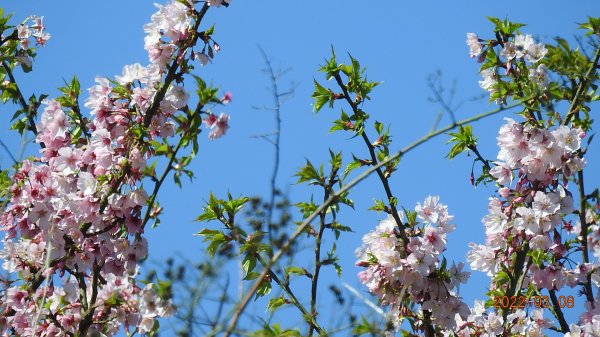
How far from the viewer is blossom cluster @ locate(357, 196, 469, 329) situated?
16.2ft

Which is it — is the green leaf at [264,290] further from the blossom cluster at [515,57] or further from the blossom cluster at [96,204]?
A: the blossom cluster at [515,57]

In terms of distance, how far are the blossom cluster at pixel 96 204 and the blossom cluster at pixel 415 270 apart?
115 cm

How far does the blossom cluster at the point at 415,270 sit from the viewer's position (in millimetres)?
4941

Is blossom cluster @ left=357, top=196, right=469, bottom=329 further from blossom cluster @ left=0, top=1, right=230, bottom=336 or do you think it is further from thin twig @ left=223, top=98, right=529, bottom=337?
thin twig @ left=223, top=98, right=529, bottom=337

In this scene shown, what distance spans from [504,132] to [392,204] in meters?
0.89

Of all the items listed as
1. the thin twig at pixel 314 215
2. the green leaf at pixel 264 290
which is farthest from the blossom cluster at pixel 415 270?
the thin twig at pixel 314 215

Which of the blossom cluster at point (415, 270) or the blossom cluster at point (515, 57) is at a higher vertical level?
the blossom cluster at point (515, 57)

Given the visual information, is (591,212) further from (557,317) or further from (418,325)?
(418,325)

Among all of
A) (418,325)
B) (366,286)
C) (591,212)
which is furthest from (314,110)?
(591,212)

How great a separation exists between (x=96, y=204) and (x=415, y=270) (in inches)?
72.3

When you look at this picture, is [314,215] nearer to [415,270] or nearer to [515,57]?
[415,270]

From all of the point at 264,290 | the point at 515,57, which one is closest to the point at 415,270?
the point at 264,290

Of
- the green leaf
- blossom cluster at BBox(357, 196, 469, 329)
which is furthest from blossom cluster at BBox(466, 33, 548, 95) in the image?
the green leaf

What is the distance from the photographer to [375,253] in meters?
5.02
